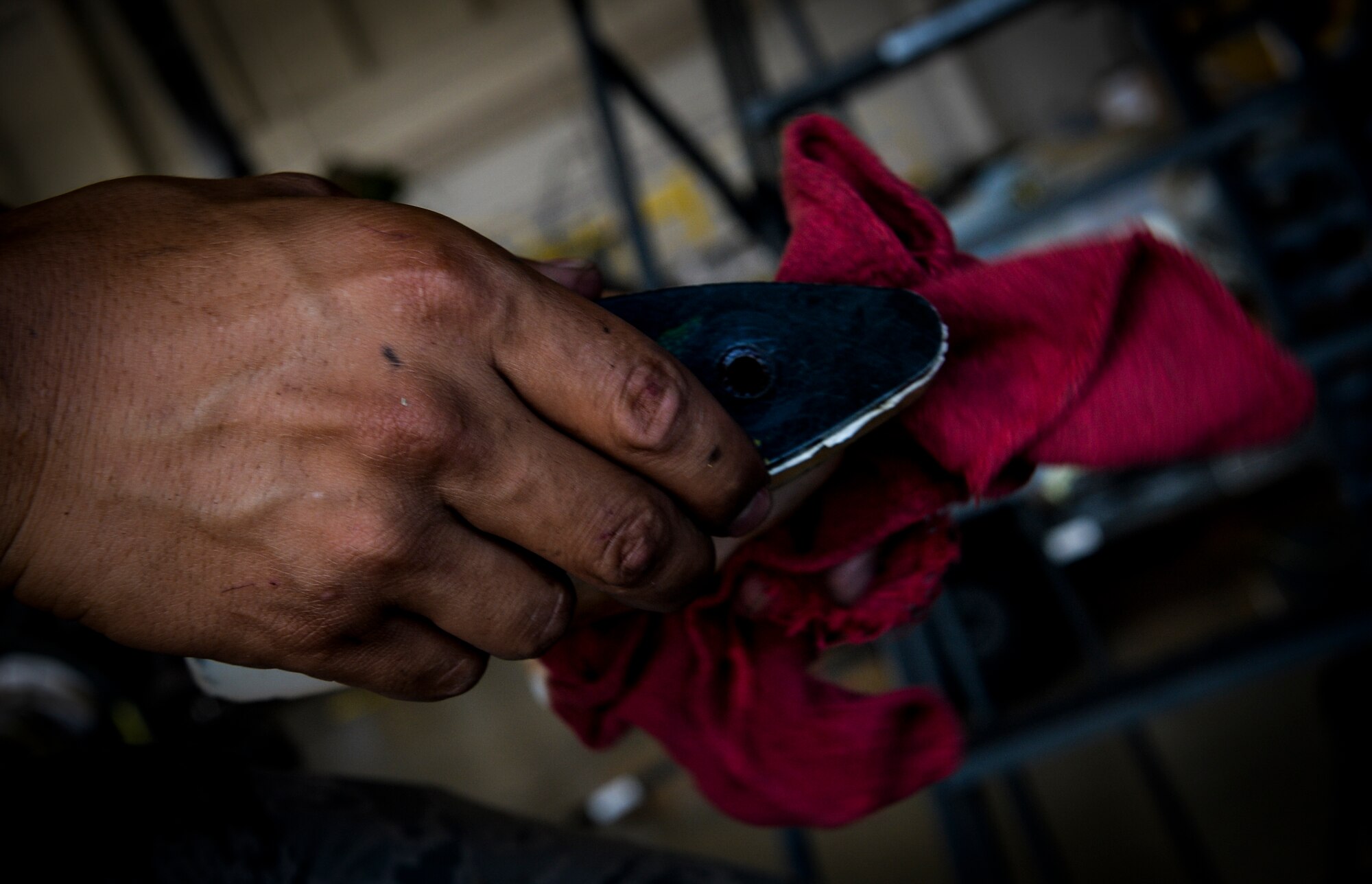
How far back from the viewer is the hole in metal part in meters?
0.42

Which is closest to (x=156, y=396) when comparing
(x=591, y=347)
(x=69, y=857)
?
(x=591, y=347)

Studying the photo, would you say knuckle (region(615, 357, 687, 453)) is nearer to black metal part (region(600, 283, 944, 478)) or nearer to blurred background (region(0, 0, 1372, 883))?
black metal part (region(600, 283, 944, 478))

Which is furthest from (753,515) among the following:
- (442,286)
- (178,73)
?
(178,73)

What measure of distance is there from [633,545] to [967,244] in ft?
3.64

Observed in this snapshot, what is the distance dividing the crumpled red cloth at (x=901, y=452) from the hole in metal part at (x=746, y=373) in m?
0.10

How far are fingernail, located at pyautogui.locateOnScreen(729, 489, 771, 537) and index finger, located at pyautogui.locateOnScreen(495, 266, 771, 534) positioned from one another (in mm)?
32

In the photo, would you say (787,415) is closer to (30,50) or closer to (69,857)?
(69,857)

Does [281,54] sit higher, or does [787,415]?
[281,54]

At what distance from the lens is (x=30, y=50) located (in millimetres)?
3920

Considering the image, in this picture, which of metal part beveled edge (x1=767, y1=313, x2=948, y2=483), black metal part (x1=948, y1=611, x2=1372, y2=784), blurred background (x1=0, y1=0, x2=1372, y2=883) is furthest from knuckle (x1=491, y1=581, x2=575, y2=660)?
black metal part (x1=948, y1=611, x2=1372, y2=784)

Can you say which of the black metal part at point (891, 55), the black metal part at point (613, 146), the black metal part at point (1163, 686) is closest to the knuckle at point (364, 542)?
the black metal part at point (1163, 686)

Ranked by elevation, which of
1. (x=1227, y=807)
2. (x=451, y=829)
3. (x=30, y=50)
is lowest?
(x=1227, y=807)

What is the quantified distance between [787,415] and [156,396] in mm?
255

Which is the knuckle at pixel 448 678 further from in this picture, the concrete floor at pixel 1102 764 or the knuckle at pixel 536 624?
the concrete floor at pixel 1102 764
